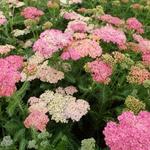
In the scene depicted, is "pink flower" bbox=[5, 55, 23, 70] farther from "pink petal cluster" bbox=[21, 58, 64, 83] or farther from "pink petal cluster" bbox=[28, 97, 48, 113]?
"pink petal cluster" bbox=[28, 97, 48, 113]

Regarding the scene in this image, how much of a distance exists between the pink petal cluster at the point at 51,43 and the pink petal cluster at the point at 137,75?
51 cm

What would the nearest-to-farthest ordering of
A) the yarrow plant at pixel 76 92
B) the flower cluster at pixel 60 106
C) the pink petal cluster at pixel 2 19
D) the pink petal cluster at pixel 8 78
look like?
the yarrow plant at pixel 76 92 < the pink petal cluster at pixel 8 78 < the flower cluster at pixel 60 106 < the pink petal cluster at pixel 2 19

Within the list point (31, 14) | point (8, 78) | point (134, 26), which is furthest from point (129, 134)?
point (31, 14)

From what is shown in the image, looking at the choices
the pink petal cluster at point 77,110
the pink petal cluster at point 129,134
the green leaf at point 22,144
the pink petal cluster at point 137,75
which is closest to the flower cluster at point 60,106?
the pink petal cluster at point 77,110

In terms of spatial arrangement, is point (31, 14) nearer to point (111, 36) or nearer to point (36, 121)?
point (111, 36)

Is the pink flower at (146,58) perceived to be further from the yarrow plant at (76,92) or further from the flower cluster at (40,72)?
the flower cluster at (40,72)

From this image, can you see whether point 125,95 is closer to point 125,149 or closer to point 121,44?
point 121,44

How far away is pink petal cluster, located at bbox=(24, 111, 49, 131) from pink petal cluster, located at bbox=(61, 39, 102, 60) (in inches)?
19.7

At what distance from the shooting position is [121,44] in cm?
345

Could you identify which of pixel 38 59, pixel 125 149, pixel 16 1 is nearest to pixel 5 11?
pixel 16 1

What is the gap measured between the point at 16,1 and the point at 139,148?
253 centimetres

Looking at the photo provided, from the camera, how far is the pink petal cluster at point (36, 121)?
274 centimetres

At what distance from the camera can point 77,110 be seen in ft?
9.67

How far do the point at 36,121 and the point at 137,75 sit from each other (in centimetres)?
76
